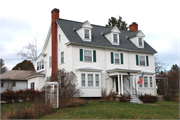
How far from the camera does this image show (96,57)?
23.2 m

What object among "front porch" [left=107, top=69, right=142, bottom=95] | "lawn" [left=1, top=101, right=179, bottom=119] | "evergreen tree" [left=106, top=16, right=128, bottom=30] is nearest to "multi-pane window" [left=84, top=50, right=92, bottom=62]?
"front porch" [left=107, top=69, right=142, bottom=95]

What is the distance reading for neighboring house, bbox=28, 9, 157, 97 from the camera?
71.7ft

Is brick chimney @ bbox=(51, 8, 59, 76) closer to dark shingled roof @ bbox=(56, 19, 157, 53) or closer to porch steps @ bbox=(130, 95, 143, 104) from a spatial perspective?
dark shingled roof @ bbox=(56, 19, 157, 53)

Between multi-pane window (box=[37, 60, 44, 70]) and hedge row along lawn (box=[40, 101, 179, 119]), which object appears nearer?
hedge row along lawn (box=[40, 101, 179, 119])

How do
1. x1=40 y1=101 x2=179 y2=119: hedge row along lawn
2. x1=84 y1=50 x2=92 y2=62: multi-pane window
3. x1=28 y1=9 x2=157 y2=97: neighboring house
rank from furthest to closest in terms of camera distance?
x1=84 y1=50 x2=92 y2=62: multi-pane window < x1=28 y1=9 x2=157 y2=97: neighboring house < x1=40 y1=101 x2=179 y2=119: hedge row along lawn

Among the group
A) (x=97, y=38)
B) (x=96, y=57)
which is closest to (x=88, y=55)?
(x=96, y=57)

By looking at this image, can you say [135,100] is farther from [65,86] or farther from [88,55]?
[65,86]

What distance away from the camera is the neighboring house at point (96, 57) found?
21.8 m

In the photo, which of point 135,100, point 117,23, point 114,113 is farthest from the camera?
point 117,23

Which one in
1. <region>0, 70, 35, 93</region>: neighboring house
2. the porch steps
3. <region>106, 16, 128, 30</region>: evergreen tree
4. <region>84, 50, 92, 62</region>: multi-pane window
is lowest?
the porch steps

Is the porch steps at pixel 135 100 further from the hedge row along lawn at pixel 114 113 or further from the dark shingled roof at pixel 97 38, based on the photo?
the hedge row along lawn at pixel 114 113

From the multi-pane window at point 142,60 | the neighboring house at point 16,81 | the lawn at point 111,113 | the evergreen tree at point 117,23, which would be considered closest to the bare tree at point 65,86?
the lawn at point 111,113

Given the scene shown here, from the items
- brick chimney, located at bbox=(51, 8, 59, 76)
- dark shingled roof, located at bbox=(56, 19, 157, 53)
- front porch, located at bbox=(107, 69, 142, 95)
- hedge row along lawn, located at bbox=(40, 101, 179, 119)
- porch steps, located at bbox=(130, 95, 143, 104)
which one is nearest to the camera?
hedge row along lawn, located at bbox=(40, 101, 179, 119)

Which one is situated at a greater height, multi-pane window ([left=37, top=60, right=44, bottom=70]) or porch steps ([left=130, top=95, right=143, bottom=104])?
multi-pane window ([left=37, top=60, right=44, bottom=70])
